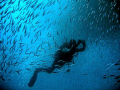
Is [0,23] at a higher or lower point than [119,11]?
lower

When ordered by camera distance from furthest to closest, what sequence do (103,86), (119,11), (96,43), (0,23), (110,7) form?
(103,86)
(96,43)
(110,7)
(119,11)
(0,23)

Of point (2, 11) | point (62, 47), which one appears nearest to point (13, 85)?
point (2, 11)

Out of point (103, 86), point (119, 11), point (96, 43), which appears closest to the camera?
point (119, 11)

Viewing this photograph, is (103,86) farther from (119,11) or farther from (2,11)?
(2,11)

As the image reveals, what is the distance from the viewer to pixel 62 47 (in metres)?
4.61

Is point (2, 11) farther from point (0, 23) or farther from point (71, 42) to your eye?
Result: point (71, 42)

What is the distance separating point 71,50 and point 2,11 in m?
6.99

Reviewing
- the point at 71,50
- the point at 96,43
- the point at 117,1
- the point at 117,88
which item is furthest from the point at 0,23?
the point at 117,88

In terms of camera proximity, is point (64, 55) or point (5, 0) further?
point (5, 0)

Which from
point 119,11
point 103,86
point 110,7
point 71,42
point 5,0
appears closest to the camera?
point 71,42

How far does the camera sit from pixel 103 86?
1330cm

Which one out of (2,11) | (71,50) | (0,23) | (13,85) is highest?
A: (2,11)

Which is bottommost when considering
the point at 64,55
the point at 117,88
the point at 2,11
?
the point at 117,88

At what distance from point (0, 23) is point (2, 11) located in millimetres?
1073
